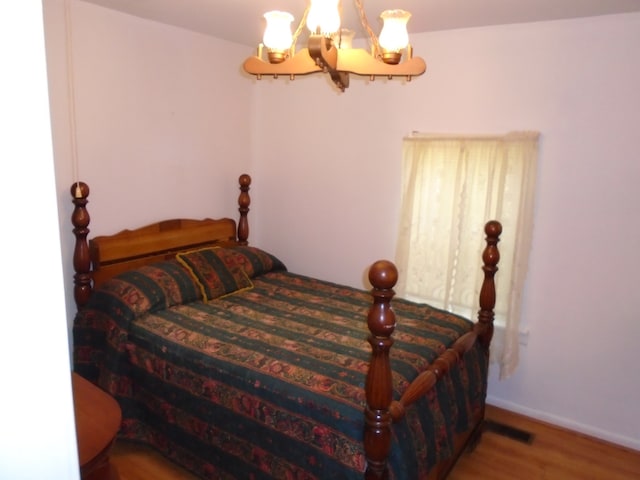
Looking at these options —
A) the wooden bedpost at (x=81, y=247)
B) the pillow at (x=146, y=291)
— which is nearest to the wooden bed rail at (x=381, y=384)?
the pillow at (x=146, y=291)

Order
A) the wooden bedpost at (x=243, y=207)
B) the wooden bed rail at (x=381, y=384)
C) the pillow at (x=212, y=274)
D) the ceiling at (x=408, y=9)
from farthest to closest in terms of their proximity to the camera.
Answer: the wooden bedpost at (x=243, y=207), the pillow at (x=212, y=274), the ceiling at (x=408, y=9), the wooden bed rail at (x=381, y=384)

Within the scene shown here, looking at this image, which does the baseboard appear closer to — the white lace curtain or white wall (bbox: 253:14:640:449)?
white wall (bbox: 253:14:640:449)

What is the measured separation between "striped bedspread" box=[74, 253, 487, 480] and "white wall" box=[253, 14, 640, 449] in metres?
0.62

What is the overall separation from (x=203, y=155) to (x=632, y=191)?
2724 millimetres

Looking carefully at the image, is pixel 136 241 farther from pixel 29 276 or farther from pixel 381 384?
pixel 29 276

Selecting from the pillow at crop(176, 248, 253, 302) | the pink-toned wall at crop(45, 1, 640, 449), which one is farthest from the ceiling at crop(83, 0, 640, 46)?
the pillow at crop(176, 248, 253, 302)

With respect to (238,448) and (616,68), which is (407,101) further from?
(238,448)

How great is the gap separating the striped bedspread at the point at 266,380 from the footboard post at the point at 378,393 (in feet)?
0.18

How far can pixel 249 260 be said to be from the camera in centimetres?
337

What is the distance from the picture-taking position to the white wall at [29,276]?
527 millimetres

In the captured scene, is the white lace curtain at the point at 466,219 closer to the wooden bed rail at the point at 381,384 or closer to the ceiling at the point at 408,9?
the ceiling at the point at 408,9

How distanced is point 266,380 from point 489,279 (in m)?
1.34

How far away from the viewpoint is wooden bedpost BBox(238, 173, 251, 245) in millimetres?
3705

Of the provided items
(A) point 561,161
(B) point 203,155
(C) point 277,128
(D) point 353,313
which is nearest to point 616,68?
(A) point 561,161
